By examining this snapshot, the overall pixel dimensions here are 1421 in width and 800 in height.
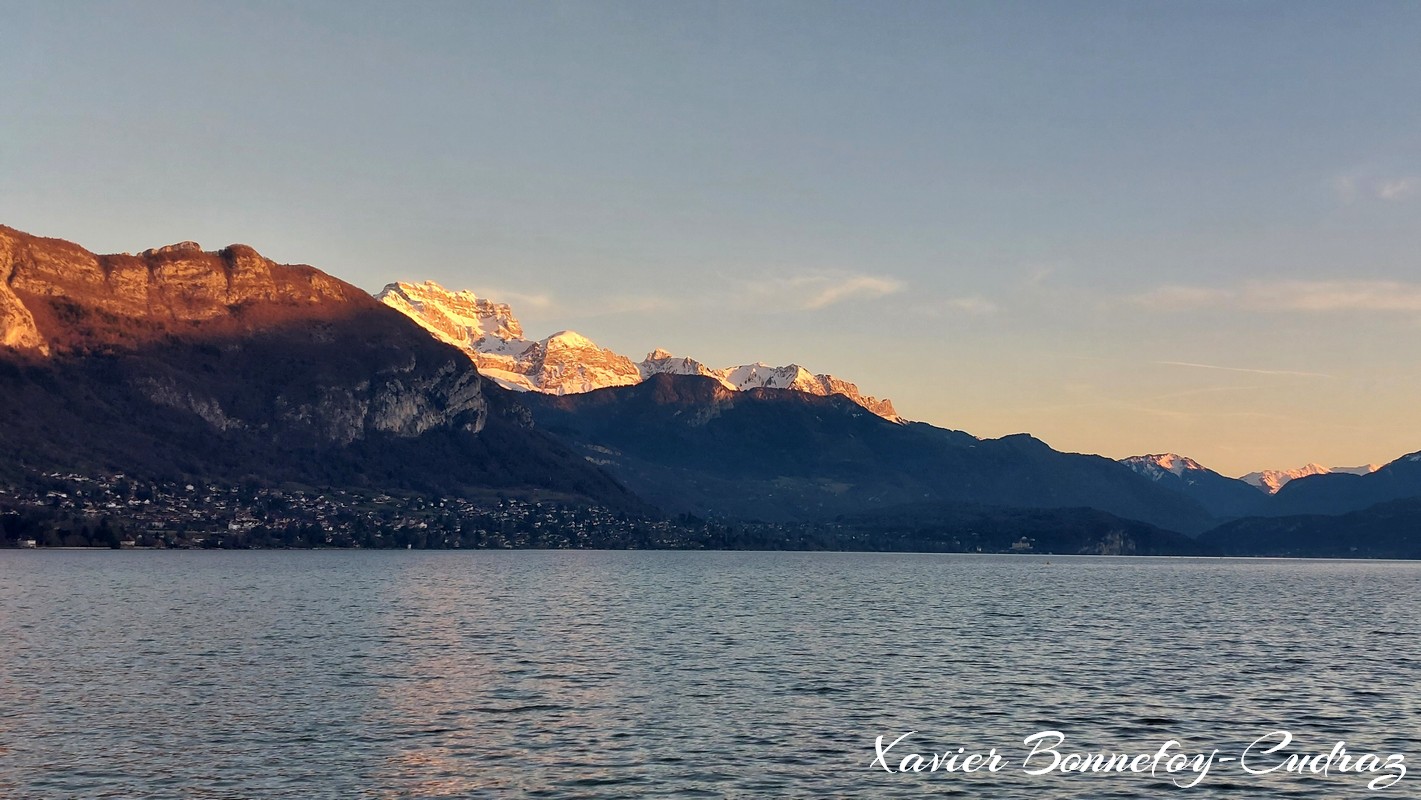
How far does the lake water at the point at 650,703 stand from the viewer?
54938 millimetres

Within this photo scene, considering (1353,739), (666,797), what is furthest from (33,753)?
(1353,739)

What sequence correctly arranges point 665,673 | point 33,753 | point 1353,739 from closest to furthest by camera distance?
point 33,753 → point 1353,739 → point 665,673

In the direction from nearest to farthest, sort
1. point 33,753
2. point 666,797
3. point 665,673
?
point 666,797, point 33,753, point 665,673

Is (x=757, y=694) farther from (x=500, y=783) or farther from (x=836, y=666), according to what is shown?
(x=500, y=783)

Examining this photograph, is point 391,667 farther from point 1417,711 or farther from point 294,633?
point 1417,711

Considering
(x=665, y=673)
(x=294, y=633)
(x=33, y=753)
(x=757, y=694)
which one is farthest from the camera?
(x=294, y=633)

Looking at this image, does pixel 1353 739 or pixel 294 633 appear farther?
pixel 294 633

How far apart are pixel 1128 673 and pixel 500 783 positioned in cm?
5597

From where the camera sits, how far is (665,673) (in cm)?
9094

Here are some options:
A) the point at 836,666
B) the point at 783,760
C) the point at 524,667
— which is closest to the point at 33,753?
the point at 783,760

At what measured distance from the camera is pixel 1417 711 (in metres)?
74.9

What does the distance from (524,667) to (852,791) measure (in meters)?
45.3

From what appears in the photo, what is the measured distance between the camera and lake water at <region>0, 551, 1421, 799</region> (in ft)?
180

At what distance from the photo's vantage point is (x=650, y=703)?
76125 mm
